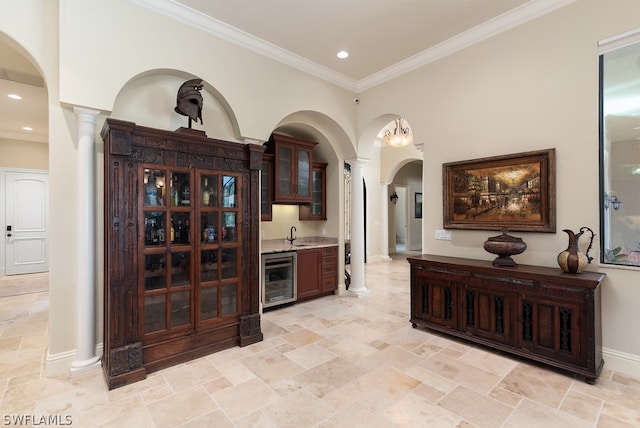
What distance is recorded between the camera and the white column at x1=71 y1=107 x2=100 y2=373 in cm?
275

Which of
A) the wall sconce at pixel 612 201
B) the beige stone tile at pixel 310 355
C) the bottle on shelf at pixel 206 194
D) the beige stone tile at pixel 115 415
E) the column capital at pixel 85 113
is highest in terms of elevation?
the column capital at pixel 85 113

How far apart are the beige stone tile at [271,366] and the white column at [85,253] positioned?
144 cm

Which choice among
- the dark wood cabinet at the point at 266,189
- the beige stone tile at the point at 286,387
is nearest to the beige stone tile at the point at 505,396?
the beige stone tile at the point at 286,387

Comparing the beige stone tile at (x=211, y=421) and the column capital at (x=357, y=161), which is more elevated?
the column capital at (x=357, y=161)

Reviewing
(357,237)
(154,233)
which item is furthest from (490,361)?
(154,233)

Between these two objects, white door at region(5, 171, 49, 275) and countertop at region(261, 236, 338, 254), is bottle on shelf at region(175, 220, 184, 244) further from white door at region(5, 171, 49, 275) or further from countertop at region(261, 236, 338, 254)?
white door at region(5, 171, 49, 275)

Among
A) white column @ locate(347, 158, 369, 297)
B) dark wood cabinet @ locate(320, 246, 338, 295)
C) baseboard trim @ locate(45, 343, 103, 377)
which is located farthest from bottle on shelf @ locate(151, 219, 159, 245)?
white column @ locate(347, 158, 369, 297)

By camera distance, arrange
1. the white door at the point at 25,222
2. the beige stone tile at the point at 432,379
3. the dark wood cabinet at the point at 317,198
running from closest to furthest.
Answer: the beige stone tile at the point at 432,379, the dark wood cabinet at the point at 317,198, the white door at the point at 25,222

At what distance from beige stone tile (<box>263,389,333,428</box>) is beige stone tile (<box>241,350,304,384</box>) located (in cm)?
32

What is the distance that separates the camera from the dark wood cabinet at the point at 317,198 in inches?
222

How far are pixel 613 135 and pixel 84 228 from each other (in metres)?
5.08

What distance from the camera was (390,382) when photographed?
2.59 m

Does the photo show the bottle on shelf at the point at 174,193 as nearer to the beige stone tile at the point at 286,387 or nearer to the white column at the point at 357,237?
the beige stone tile at the point at 286,387

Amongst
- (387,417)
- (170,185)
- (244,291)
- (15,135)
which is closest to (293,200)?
(244,291)
